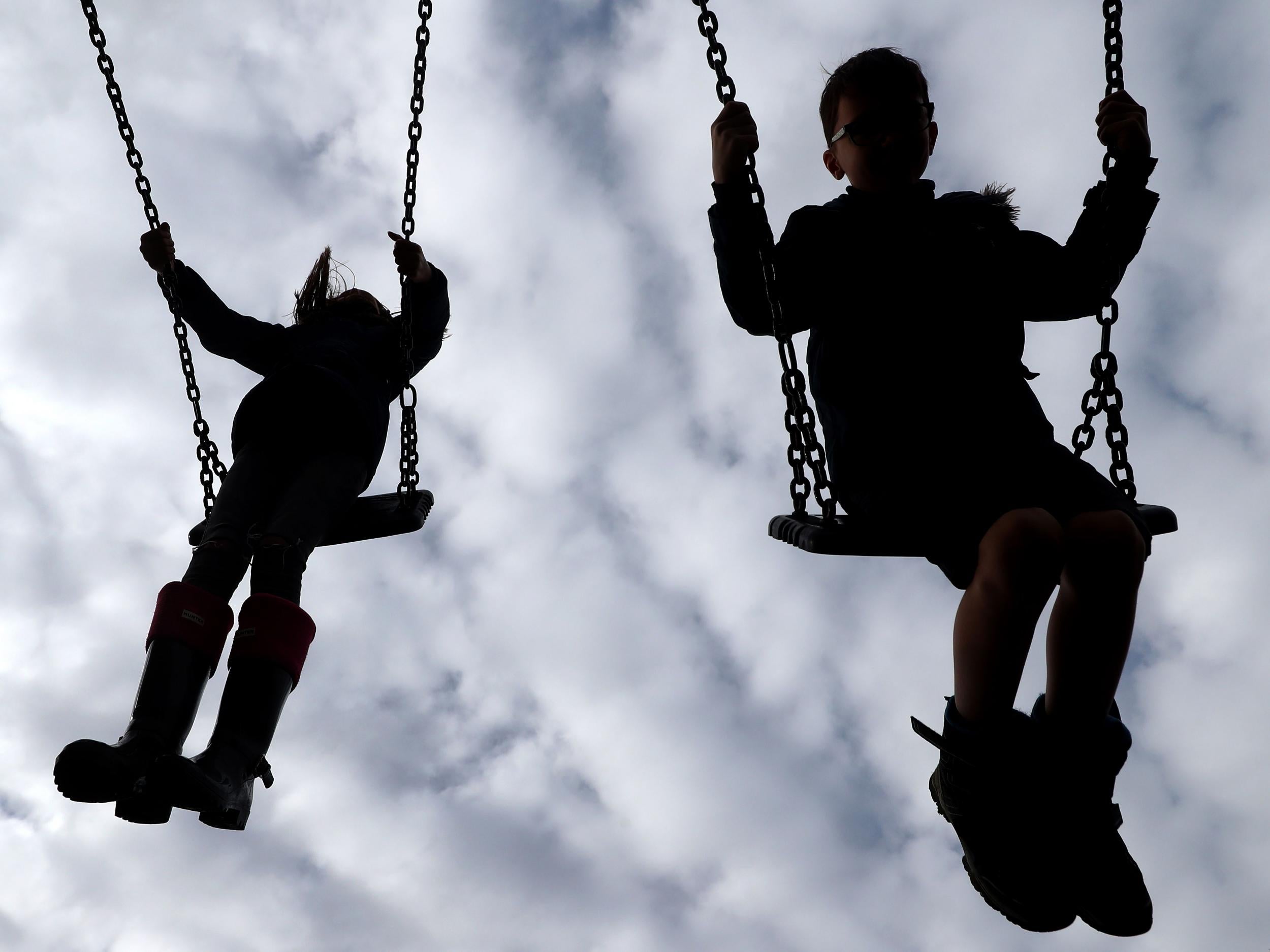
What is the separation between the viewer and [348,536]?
3.42m

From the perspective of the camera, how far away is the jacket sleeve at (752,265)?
2.54 m

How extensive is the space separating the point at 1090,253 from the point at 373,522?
204 cm

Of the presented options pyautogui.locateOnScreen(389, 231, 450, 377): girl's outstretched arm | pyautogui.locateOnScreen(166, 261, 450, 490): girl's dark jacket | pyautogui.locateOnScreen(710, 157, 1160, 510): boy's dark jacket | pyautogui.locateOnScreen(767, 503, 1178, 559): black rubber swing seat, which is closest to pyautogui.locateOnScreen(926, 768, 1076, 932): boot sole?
pyautogui.locateOnScreen(767, 503, 1178, 559): black rubber swing seat

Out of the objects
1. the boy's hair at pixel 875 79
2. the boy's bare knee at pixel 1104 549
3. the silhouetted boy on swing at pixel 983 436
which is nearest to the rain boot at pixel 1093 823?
the silhouetted boy on swing at pixel 983 436

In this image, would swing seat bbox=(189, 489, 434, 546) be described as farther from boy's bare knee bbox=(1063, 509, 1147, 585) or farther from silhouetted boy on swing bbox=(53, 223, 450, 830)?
boy's bare knee bbox=(1063, 509, 1147, 585)

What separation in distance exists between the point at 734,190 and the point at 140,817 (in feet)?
6.20

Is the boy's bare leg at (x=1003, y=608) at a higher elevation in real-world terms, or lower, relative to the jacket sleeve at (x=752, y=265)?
lower

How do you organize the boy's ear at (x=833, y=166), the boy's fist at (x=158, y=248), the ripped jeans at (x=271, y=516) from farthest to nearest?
the boy's fist at (x=158, y=248), the ripped jeans at (x=271, y=516), the boy's ear at (x=833, y=166)

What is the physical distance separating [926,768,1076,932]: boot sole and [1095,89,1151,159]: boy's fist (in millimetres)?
1414

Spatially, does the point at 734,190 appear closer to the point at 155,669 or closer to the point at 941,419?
the point at 941,419

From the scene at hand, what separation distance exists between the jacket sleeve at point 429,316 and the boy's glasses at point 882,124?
1.73 meters

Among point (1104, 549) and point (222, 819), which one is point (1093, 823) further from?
point (222, 819)

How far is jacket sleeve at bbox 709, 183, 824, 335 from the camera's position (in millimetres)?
2541

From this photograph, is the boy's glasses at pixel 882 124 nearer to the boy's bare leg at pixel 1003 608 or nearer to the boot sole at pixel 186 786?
the boy's bare leg at pixel 1003 608
